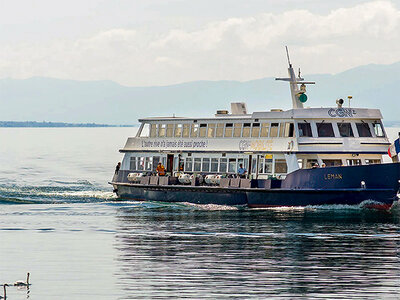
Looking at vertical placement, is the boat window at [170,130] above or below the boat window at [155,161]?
above

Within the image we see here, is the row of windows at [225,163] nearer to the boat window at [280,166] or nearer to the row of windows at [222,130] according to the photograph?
the boat window at [280,166]

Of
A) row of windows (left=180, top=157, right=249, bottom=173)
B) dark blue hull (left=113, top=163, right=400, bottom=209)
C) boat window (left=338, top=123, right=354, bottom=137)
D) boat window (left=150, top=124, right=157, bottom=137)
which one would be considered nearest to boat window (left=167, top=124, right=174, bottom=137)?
boat window (left=150, top=124, right=157, bottom=137)

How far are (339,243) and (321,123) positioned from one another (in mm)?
13848

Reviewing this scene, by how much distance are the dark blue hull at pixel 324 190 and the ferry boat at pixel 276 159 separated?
4 centimetres

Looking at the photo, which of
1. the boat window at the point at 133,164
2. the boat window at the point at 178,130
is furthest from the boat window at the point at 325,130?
the boat window at the point at 133,164

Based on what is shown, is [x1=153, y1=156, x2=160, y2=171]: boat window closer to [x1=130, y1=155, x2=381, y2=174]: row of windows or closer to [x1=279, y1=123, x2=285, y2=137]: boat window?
[x1=130, y1=155, x2=381, y2=174]: row of windows

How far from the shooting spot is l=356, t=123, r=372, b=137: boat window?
163ft

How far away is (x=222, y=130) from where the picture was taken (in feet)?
172

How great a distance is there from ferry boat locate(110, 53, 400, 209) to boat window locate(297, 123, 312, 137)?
47 millimetres

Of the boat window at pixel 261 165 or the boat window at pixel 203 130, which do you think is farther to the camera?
the boat window at pixel 203 130

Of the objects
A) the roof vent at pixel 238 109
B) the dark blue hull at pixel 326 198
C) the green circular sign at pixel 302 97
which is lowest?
the dark blue hull at pixel 326 198

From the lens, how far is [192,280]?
28.2 meters

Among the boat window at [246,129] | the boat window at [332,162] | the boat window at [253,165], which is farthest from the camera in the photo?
the boat window at [246,129]

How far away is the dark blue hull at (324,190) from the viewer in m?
45.9
